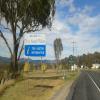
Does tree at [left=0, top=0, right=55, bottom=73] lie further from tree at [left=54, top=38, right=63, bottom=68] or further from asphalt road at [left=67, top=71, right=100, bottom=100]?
tree at [left=54, top=38, right=63, bottom=68]

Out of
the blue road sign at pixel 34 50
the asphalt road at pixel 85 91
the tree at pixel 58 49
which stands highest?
the tree at pixel 58 49

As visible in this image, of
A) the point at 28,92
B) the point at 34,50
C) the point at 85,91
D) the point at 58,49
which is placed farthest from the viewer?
the point at 58,49

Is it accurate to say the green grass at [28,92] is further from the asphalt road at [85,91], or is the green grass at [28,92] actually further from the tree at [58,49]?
the tree at [58,49]

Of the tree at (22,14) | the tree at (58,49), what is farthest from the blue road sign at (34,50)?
the tree at (58,49)

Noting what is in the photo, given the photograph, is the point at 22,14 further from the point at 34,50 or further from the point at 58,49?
the point at 58,49

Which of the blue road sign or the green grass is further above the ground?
the blue road sign

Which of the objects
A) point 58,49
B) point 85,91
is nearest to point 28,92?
point 85,91

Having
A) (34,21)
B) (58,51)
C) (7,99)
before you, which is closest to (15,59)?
(34,21)

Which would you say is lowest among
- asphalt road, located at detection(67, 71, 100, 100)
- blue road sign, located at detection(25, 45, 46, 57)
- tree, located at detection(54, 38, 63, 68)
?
asphalt road, located at detection(67, 71, 100, 100)

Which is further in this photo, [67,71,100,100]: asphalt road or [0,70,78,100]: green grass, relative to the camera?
[67,71,100,100]: asphalt road

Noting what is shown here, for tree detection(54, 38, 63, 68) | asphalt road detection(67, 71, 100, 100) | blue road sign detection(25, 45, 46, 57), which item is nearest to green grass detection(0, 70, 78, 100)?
asphalt road detection(67, 71, 100, 100)

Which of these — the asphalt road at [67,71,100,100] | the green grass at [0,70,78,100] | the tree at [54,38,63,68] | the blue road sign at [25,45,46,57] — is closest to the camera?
the green grass at [0,70,78,100]

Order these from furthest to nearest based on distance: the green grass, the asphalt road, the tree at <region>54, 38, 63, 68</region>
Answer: the tree at <region>54, 38, 63, 68</region>, the asphalt road, the green grass

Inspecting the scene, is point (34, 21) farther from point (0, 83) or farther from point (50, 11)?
point (0, 83)
